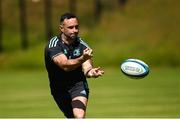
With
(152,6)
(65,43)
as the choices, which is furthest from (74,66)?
(152,6)

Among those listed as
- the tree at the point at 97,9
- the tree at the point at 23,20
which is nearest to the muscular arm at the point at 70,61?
the tree at the point at 97,9

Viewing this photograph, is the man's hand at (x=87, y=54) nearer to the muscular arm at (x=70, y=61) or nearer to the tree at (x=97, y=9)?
the muscular arm at (x=70, y=61)

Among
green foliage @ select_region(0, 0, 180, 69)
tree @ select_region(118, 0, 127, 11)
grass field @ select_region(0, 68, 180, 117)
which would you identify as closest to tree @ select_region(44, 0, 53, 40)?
green foliage @ select_region(0, 0, 180, 69)

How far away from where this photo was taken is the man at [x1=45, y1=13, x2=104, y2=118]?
38.3 feet

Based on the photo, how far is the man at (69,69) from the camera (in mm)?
11672

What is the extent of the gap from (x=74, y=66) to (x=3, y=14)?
7422 centimetres

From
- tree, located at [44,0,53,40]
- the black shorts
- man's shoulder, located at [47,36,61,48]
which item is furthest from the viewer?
tree, located at [44,0,53,40]

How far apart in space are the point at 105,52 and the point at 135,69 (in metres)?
51.5

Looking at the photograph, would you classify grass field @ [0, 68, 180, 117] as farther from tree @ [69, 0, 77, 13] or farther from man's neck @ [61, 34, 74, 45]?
tree @ [69, 0, 77, 13]

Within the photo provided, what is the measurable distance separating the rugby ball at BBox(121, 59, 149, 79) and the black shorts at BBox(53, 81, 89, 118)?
80 centimetres

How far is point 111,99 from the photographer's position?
2708 cm

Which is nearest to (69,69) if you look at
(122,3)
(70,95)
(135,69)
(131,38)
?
(70,95)

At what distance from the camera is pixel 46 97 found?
2903 centimetres

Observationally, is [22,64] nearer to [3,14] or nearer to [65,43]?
[3,14]
